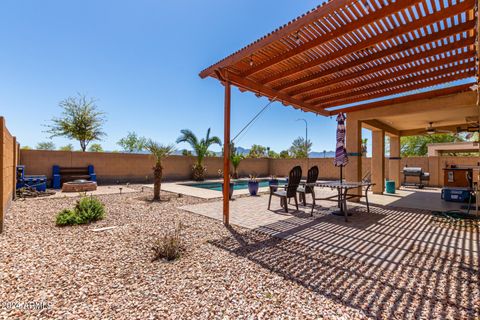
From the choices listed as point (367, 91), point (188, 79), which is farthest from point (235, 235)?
point (188, 79)

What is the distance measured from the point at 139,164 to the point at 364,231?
41.8ft

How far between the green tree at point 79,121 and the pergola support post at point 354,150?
1599 cm

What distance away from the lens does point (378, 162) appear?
9633mm

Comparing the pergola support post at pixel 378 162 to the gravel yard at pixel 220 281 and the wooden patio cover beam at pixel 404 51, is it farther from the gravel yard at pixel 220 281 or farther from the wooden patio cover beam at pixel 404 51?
the gravel yard at pixel 220 281

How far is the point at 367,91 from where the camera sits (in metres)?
6.09

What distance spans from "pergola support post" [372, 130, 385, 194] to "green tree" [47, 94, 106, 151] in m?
17.1

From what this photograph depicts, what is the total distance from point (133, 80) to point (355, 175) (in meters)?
14.1

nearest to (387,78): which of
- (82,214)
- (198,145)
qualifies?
(82,214)

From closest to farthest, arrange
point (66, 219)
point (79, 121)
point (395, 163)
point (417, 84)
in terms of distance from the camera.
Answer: point (66, 219) → point (417, 84) → point (395, 163) → point (79, 121)

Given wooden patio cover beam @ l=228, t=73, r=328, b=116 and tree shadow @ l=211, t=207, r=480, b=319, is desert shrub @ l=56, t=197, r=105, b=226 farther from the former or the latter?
wooden patio cover beam @ l=228, t=73, r=328, b=116

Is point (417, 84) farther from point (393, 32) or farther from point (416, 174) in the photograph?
point (416, 174)

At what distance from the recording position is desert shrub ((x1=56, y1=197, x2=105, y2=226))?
4488 millimetres

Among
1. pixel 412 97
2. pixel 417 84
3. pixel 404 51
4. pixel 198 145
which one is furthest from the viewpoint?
pixel 198 145

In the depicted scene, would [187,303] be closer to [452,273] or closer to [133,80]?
[452,273]
